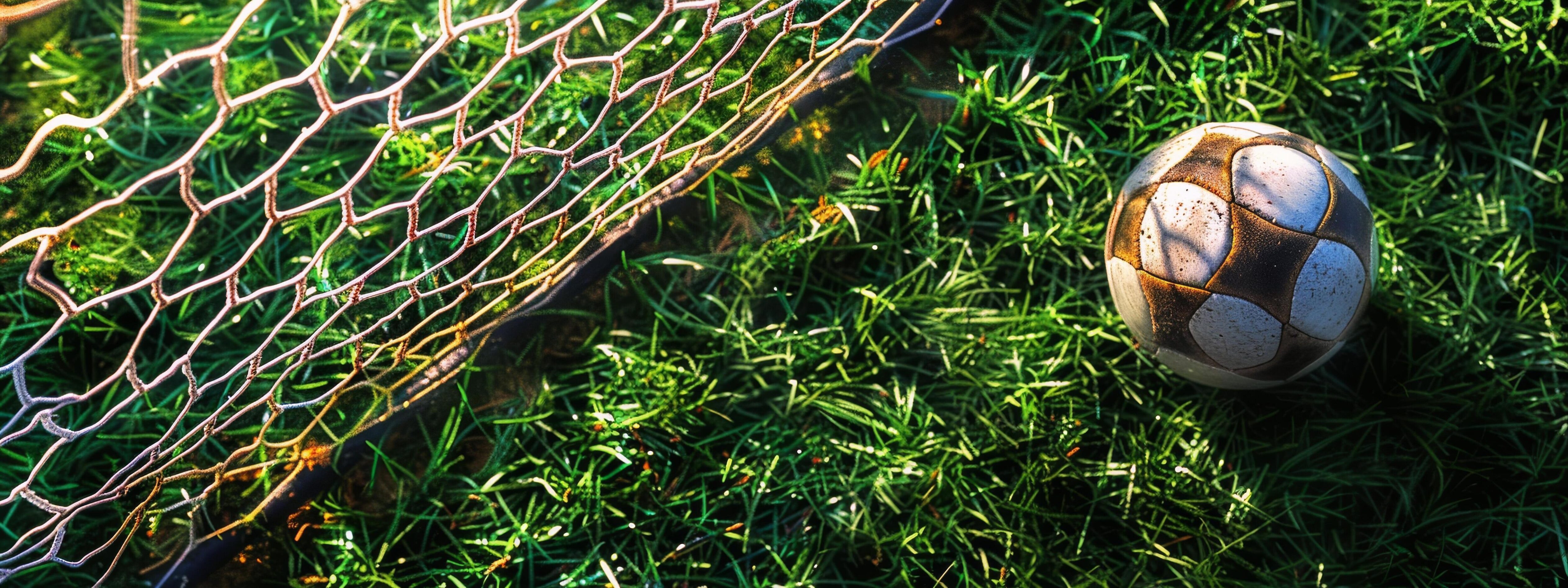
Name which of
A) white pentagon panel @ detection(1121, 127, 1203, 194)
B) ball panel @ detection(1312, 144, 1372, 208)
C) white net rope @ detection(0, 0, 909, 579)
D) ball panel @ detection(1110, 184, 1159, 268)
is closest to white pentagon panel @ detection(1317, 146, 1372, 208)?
ball panel @ detection(1312, 144, 1372, 208)

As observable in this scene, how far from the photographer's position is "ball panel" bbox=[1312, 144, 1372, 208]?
2.06m

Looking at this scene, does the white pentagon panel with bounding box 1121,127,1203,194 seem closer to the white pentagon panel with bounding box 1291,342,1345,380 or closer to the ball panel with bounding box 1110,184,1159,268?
the ball panel with bounding box 1110,184,1159,268

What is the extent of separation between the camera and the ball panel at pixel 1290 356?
2018mm

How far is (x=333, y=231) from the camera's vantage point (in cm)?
272

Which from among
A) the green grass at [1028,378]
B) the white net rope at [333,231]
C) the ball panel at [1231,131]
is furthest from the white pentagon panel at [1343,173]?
the white net rope at [333,231]

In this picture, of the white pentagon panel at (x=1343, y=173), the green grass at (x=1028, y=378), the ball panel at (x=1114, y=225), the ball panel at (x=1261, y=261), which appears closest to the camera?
the ball panel at (x=1261, y=261)

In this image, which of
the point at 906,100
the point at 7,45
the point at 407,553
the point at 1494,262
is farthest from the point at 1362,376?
the point at 7,45

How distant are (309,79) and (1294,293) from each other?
1.89 metres

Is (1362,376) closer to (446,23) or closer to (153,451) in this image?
(446,23)

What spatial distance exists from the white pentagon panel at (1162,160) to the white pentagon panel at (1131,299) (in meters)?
0.17

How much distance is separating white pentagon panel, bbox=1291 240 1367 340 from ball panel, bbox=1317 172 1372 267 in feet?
0.05

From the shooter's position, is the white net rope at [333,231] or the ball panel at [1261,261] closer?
the ball panel at [1261,261]

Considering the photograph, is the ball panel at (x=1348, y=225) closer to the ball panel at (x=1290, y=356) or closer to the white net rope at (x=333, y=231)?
the ball panel at (x=1290, y=356)

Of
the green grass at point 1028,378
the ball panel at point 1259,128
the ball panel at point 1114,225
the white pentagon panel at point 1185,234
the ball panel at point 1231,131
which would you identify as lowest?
the green grass at point 1028,378
